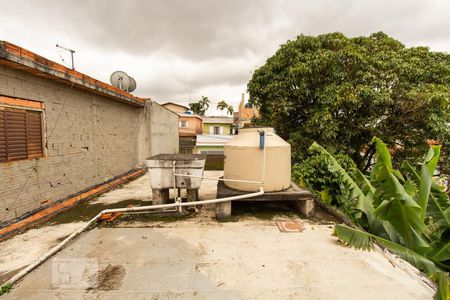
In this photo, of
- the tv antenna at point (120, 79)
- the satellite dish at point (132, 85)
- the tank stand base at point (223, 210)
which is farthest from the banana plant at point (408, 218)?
the satellite dish at point (132, 85)

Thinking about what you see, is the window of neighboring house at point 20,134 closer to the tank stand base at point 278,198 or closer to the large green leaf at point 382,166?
the tank stand base at point 278,198

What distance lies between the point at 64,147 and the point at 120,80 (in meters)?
5.17

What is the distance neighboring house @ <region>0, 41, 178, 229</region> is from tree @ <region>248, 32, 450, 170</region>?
720 cm

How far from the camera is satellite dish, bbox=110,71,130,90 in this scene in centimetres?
942

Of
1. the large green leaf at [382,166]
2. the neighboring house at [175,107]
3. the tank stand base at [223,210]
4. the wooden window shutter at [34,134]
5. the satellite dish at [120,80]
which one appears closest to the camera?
the large green leaf at [382,166]

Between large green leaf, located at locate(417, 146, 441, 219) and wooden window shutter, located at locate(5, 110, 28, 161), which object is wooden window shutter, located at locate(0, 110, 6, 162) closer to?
wooden window shutter, located at locate(5, 110, 28, 161)

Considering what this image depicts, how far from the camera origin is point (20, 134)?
428cm

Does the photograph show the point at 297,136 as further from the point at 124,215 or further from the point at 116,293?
the point at 116,293

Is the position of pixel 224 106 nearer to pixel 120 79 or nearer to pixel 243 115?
pixel 243 115

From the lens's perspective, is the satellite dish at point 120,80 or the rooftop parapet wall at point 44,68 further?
the satellite dish at point 120,80

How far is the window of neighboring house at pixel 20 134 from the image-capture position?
3.94 meters

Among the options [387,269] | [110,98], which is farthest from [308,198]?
[110,98]

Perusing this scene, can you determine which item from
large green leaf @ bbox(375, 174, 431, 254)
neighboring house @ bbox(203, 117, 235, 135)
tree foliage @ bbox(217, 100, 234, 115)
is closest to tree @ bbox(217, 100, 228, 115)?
tree foliage @ bbox(217, 100, 234, 115)

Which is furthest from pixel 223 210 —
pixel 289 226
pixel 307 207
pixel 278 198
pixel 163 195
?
pixel 307 207
